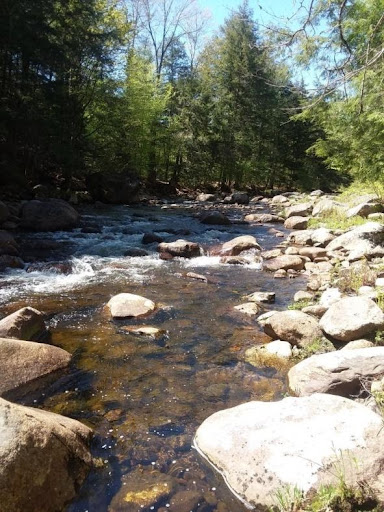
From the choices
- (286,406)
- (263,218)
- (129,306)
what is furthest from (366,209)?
(286,406)

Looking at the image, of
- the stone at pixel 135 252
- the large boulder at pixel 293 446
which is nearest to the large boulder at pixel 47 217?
the stone at pixel 135 252

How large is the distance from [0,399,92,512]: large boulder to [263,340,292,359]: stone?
8.18 feet

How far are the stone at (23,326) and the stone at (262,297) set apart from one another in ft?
10.7

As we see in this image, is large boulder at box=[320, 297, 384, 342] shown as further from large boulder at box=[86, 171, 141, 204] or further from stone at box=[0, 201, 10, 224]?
large boulder at box=[86, 171, 141, 204]

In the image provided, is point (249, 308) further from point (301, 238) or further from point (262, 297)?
point (301, 238)

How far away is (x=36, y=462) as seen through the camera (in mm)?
2363

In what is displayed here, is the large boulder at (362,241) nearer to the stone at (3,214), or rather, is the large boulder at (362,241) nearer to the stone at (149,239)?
the stone at (149,239)

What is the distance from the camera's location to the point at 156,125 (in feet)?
85.3

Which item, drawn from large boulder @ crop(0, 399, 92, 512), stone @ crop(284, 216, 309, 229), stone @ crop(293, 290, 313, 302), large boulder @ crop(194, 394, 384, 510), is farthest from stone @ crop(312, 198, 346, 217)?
large boulder @ crop(0, 399, 92, 512)

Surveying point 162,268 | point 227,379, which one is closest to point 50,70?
point 162,268

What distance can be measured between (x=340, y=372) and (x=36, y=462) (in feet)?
8.19

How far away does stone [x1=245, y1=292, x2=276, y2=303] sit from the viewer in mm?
6516

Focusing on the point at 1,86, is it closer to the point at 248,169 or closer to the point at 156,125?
the point at 156,125

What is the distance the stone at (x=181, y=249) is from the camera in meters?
A: 9.70
